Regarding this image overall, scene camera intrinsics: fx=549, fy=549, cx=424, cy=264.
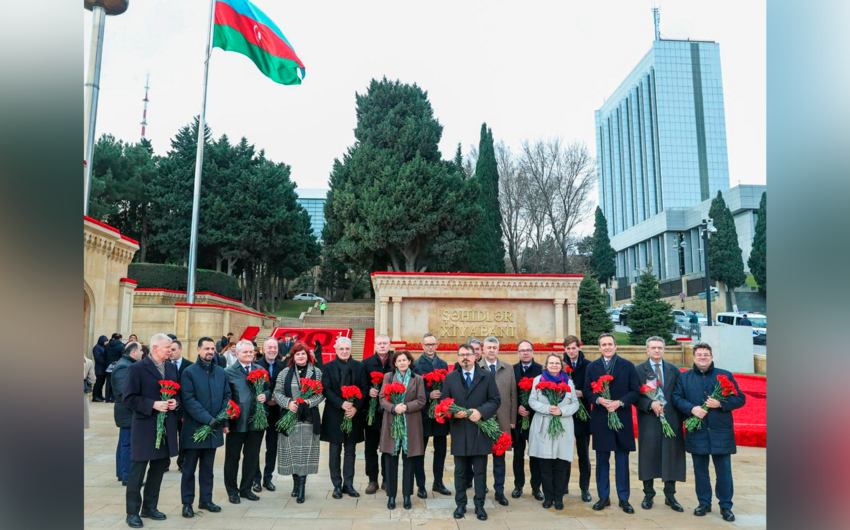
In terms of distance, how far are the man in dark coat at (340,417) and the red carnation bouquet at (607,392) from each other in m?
2.92

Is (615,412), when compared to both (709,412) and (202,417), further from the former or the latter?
(202,417)

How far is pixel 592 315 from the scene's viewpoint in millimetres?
27594

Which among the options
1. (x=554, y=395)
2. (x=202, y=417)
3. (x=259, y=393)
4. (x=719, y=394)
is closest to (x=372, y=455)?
(x=259, y=393)

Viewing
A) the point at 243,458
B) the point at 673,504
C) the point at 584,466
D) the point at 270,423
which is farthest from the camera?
the point at 270,423

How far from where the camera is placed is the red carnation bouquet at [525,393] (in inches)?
271

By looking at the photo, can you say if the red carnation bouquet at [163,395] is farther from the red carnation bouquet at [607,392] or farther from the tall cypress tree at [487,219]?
the tall cypress tree at [487,219]

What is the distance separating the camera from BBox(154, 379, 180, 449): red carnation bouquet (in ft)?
18.8

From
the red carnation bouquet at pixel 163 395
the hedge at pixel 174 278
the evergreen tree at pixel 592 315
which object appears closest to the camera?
the red carnation bouquet at pixel 163 395

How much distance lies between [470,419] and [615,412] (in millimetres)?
1798

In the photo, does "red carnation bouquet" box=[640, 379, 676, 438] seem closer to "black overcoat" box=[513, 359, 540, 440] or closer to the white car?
"black overcoat" box=[513, 359, 540, 440]

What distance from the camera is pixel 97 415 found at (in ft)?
40.4

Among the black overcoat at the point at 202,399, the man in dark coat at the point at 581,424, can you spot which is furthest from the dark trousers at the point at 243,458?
the man in dark coat at the point at 581,424

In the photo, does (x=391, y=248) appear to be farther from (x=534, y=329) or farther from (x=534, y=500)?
(x=534, y=500)

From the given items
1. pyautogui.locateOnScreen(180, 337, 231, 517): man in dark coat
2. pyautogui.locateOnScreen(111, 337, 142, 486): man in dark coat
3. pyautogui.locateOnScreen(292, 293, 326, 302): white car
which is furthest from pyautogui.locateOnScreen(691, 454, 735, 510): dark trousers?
pyautogui.locateOnScreen(292, 293, 326, 302): white car
